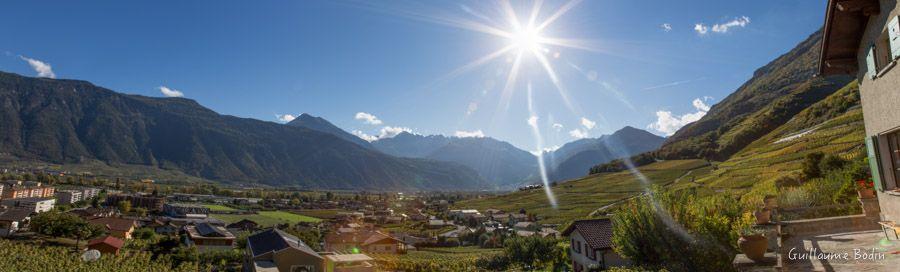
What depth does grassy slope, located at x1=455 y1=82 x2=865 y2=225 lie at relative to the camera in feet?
161

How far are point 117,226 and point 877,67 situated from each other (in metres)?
105

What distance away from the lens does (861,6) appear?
38.5ft

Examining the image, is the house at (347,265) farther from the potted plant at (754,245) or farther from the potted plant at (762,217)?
the potted plant at (754,245)

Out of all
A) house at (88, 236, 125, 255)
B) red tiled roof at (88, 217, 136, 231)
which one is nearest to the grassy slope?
house at (88, 236, 125, 255)

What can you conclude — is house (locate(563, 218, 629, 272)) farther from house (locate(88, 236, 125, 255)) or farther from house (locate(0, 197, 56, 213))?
house (locate(0, 197, 56, 213))

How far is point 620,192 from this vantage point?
104 meters

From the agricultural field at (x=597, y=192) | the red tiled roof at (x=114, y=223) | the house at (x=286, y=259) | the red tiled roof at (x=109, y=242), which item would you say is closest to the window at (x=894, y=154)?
the house at (x=286, y=259)

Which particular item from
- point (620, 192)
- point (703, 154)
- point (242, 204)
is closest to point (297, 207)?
point (242, 204)

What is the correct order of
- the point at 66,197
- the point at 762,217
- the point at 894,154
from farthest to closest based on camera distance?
the point at 66,197
the point at 762,217
the point at 894,154

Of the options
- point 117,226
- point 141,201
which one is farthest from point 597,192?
point 141,201

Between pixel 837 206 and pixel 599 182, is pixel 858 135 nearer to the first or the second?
pixel 837 206

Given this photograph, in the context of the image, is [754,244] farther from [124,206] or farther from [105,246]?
[124,206]

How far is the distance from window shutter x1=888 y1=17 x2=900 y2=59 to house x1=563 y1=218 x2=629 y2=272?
21.2 m

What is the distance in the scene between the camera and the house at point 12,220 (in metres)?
77.7
